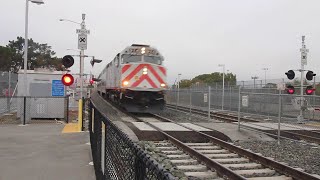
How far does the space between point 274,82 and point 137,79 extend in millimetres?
12853

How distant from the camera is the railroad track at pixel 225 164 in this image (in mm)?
7687

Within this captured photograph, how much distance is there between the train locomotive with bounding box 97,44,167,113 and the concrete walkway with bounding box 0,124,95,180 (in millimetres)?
8016

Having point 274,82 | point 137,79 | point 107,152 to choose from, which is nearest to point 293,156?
point 107,152

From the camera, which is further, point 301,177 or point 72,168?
point 72,168

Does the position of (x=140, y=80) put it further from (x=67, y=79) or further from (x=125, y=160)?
(x=125, y=160)

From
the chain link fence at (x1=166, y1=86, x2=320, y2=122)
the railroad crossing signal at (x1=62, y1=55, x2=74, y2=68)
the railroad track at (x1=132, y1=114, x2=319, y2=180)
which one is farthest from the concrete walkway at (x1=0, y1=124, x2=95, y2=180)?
the chain link fence at (x1=166, y1=86, x2=320, y2=122)

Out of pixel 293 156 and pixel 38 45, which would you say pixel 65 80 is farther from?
pixel 38 45

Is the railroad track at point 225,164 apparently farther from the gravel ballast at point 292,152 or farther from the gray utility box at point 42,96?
the gray utility box at point 42,96

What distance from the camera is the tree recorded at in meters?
74.3

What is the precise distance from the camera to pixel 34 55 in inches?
3118

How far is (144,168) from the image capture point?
2.65 metres

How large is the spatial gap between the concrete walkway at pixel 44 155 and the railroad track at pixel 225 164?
2.07 metres

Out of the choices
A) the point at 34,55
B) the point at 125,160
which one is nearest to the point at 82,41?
the point at 125,160

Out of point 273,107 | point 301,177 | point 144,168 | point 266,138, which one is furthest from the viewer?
point 273,107
